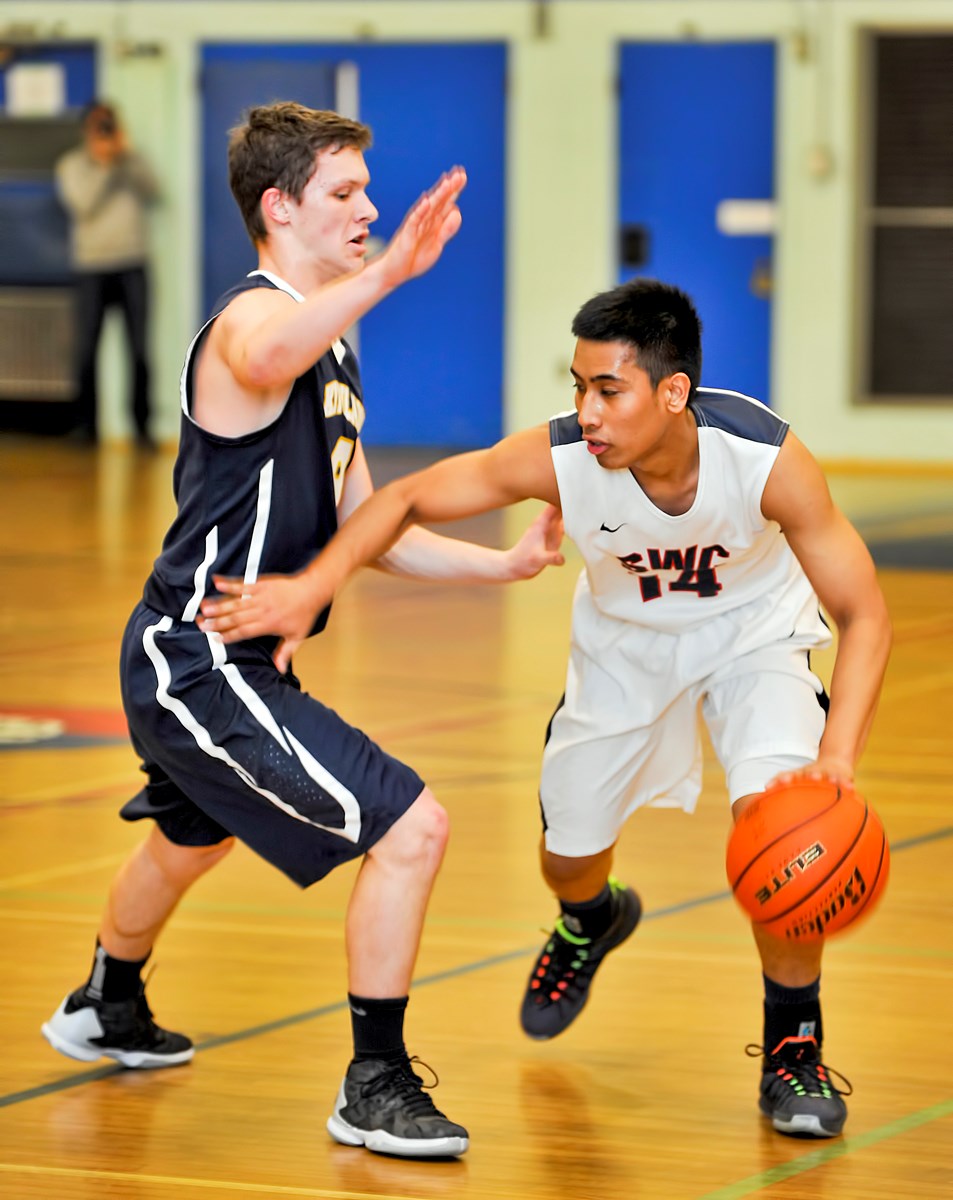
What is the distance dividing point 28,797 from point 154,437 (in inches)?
402

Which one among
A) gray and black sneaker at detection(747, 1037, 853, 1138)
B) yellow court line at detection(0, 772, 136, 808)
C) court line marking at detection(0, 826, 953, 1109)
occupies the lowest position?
court line marking at detection(0, 826, 953, 1109)

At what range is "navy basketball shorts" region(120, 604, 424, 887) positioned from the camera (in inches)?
133

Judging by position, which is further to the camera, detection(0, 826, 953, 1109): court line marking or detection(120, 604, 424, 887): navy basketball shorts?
detection(0, 826, 953, 1109): court line marking

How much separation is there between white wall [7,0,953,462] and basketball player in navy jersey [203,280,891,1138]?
1102 cm

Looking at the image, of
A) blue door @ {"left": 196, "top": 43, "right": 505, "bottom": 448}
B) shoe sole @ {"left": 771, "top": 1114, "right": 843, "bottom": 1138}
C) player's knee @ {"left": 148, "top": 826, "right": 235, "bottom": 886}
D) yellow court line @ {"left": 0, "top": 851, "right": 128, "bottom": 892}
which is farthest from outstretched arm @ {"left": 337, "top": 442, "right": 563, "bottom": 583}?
blue door @ {"left": 196, "top": 43, "right": 505, "bottom": 448}

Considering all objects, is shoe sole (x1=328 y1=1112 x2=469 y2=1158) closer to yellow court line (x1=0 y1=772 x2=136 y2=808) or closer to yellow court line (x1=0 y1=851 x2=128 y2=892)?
yellow court line (x1=0 y1=851 x2=128 y2=892)

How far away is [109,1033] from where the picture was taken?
3781 millimetres

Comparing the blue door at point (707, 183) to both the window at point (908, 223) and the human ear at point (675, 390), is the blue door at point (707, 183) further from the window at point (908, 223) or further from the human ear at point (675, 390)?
the human ear at point (675, 390)

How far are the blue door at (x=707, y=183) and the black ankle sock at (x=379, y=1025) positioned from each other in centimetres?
1173

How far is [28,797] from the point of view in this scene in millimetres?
5789

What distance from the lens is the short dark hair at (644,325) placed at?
11.4ft

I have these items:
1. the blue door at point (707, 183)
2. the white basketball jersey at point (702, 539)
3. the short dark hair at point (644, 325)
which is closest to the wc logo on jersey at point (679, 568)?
the white basketball jersey at point (702, 539)

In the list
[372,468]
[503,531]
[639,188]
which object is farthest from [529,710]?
[639,188]

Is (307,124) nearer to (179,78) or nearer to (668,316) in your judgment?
(668,316)
